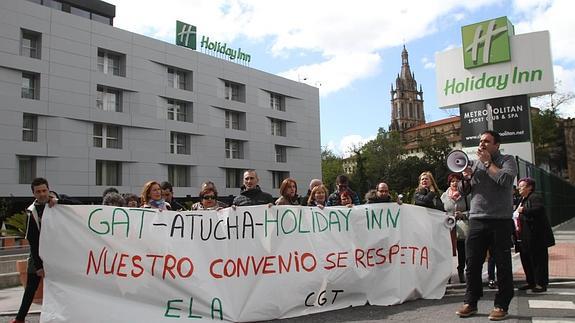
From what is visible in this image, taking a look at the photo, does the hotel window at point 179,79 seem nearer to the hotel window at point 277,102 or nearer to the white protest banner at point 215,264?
the hotel window at point 277,102

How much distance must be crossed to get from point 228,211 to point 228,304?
1103mm

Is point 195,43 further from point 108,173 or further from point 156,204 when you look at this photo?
point 156,204

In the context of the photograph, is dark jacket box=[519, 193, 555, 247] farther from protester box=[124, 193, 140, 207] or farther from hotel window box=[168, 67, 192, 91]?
hotel window box=[168, 67, 192, 91]

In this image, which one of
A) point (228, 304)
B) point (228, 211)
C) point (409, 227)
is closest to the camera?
point (228, 304)

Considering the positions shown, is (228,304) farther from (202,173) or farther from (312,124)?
(312,124)

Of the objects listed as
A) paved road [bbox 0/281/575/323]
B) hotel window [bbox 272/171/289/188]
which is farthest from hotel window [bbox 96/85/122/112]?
paved road [bbox 0/281/575/323]

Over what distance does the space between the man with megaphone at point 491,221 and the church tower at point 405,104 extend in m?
152

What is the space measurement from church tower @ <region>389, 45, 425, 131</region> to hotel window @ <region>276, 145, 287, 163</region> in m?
103

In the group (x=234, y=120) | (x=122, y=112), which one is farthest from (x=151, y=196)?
(x=234, y=120)

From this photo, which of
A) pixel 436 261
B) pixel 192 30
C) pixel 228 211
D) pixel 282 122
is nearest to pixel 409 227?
pixel 436 261

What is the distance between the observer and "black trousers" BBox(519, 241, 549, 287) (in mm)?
7444

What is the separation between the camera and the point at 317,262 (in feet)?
21.4

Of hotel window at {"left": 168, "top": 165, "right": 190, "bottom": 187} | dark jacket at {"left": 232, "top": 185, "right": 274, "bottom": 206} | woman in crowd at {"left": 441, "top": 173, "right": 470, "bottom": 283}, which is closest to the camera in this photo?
dark jacket at {"left": 232, "top": 185, "right": 274, "bottom": 206}

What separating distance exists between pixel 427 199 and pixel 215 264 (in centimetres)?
363
